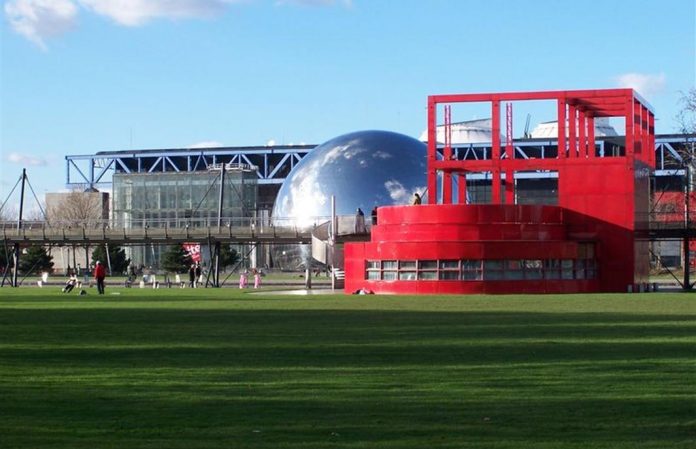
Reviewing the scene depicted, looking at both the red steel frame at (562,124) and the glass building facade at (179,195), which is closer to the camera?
the red steel frame at (562,124)

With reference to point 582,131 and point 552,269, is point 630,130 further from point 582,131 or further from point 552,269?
point 552,269

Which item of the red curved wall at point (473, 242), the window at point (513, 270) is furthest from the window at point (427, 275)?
the window at point (513, 270)

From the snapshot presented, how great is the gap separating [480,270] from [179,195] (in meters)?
89.4

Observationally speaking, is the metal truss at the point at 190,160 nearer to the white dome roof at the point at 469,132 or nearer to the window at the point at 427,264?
the white dome roof at the point at 469,132

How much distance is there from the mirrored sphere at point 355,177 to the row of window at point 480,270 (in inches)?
1368

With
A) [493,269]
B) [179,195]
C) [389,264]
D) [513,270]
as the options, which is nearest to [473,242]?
[493,269]

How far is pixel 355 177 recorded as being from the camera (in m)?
101

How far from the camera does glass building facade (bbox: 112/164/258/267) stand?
5689 inches

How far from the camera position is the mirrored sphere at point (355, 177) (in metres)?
100

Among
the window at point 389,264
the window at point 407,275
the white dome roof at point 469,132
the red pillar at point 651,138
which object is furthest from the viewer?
the white dome roof at point 469,132

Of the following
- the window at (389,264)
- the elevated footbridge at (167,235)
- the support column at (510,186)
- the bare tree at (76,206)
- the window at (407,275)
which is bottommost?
the window at (407,275)

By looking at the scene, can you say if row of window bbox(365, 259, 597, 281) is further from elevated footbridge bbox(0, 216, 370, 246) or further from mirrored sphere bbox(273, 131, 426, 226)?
mirrored sphere bbox(273, 131, 426, 226)

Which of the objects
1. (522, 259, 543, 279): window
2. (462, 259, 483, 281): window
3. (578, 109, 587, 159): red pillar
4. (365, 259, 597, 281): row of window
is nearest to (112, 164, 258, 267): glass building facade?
(578, 109, 587, 159): red pillar

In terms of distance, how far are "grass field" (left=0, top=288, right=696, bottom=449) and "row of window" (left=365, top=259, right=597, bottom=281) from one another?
1215 inches
